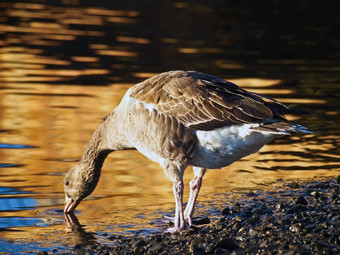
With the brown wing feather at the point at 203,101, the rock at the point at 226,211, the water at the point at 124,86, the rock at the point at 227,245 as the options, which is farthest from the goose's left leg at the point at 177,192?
the rock at the point at 227,245

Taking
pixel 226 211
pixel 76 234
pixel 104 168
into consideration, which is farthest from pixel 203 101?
pixel 104 168

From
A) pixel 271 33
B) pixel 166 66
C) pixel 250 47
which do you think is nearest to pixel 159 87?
pixel 166 66

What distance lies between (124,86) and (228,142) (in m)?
9.37

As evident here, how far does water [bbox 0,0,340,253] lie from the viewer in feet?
34.7

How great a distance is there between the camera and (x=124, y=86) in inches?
715

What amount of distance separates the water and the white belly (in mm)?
1314

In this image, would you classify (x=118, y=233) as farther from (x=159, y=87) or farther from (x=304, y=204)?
(x=304, y=204)

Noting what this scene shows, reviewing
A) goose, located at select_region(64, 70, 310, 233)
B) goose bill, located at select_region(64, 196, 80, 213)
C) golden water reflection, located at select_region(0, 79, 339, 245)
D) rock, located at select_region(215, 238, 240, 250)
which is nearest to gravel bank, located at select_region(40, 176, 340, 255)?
rock, located at select_region(215, 238, 240, 250)

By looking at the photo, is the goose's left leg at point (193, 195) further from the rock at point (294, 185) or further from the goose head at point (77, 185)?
the rock at point (294, 185)

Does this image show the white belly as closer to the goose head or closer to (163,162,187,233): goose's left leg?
(163,162,187,233): goose's left leg

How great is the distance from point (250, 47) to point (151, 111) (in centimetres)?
1565

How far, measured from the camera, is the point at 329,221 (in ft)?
29.5

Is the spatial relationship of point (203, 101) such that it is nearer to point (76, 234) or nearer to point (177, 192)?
point (177, 192)

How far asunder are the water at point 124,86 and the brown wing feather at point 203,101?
166 centimetres
